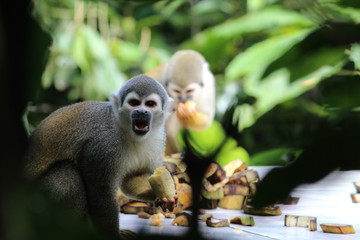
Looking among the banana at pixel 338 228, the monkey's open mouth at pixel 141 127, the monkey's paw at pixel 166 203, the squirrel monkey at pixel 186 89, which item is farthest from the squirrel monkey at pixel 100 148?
the squirrel monkey at pixel 186 89

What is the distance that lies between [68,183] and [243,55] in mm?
2850

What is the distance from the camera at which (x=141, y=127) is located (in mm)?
1845

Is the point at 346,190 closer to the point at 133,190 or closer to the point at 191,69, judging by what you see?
the point at 133,190

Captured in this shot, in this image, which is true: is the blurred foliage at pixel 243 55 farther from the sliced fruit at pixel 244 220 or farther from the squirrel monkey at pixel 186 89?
the squirrel monkey at pixel 186 89

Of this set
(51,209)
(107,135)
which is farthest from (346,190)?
(51,209)

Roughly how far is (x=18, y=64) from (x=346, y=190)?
1.94 meters

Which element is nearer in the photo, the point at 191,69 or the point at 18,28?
the point at 18,28

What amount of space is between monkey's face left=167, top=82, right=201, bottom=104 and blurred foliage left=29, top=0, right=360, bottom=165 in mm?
567

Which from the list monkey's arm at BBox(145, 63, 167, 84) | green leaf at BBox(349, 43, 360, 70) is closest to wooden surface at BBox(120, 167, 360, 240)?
green leaf at BBox(349, 43, 360, 70)

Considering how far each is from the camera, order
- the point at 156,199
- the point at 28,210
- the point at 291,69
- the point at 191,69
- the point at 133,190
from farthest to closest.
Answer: the point at 191,69 → the point at 133,190 → the point at 156,199 → the point at 291,69 → the point at 28,210

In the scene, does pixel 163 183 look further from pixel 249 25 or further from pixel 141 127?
pixel 249 25

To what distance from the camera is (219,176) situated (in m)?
2.04

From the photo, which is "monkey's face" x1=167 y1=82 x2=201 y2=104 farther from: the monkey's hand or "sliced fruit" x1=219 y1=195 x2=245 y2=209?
"sliced fruit" x1=219 y1=195 x2=245 y2=209

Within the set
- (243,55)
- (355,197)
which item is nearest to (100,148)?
(355,197)
